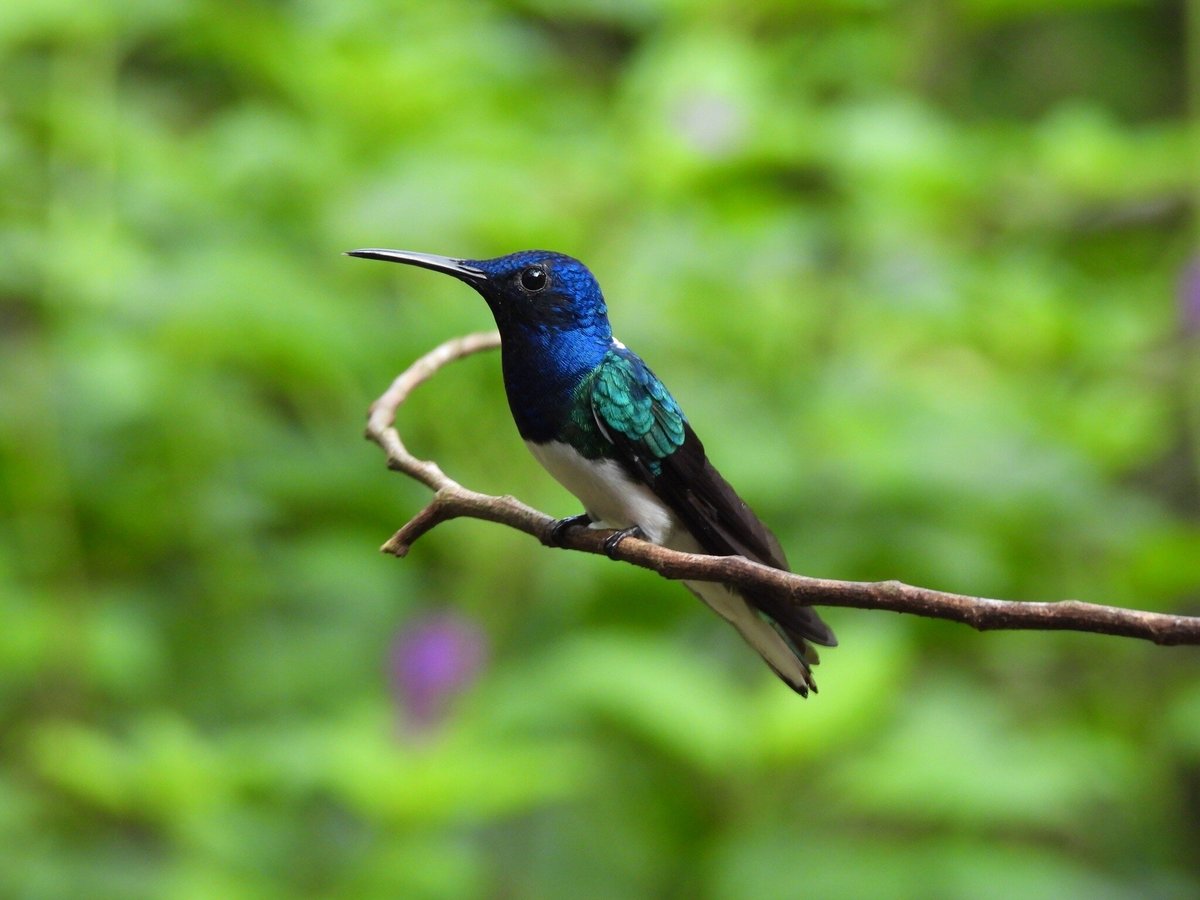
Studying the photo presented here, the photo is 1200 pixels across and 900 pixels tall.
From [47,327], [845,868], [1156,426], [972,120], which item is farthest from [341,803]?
[972,120]

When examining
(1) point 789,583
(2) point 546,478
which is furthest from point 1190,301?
(1) point 789,583

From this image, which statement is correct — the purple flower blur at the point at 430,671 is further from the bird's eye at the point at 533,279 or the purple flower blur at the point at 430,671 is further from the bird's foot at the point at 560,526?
the bird's eye at the point at 533,279

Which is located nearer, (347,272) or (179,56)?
(347,272)

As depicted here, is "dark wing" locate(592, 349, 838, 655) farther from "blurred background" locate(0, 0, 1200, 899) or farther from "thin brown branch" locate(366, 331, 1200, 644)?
"blurred background" locate(0, 0, 1200, 899)

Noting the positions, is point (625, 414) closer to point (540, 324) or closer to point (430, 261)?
point (540, 324)

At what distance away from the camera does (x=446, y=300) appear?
3064 millimetres

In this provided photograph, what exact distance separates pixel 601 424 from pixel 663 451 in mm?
60

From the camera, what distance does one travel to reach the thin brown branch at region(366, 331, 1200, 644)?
0.69 metres

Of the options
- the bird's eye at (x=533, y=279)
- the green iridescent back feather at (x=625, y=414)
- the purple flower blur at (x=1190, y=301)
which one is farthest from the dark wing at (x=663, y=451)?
the purple flower blur at (x=1190, y=301)

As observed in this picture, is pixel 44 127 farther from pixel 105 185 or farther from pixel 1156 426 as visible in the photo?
pixel 1156 426

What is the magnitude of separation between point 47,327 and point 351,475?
0.71 metres

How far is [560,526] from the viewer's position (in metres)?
1.21

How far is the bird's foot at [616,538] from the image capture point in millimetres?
1038

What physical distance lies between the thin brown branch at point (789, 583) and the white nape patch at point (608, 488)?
8 centimetres
